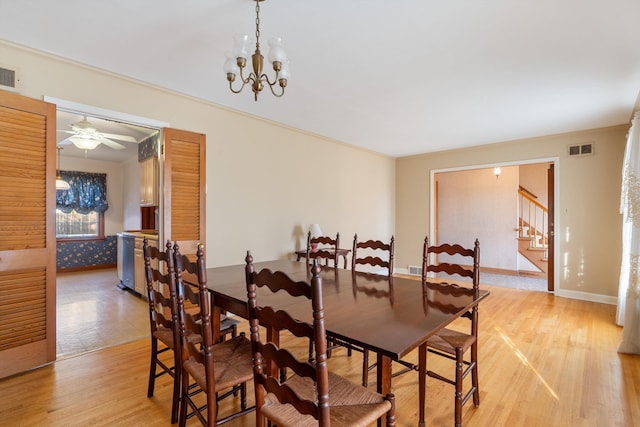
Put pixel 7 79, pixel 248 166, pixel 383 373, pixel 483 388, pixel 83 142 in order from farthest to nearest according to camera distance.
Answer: pixel 83 142
pixel 248 166
pixel 7 79
pixel 483 388
pixel 383 373

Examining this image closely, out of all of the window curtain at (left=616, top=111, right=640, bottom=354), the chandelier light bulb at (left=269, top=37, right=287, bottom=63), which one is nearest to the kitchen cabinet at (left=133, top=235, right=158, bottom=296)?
the chandelier light bulb at (left=269, top=37, right=287, bottom=63)

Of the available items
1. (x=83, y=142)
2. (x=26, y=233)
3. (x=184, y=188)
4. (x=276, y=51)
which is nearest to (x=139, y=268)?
(x=83, y=142)

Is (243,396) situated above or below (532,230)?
below

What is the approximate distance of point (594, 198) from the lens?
447 centimetres

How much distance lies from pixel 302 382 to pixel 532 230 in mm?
6811

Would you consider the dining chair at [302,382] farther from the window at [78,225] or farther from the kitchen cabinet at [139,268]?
the window at [78,225]

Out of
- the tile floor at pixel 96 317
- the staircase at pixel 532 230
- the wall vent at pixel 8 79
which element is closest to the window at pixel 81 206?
the tile floor at pixel 96 317

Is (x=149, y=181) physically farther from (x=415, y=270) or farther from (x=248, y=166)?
(x=415, y=270)

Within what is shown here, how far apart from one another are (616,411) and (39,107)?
4526 millimetres

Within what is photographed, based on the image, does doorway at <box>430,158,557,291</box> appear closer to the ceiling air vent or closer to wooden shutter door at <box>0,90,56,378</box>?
wooden shutter door at <box>0,90,56,378</box>

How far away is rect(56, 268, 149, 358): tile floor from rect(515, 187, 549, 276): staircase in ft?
22.4

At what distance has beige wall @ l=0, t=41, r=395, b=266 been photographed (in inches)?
104

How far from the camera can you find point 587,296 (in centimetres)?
451

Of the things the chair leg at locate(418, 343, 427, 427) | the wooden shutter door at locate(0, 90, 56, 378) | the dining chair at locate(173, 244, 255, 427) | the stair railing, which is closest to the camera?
the dining chair at locate(173, 244, 255, 427)
